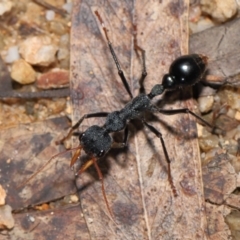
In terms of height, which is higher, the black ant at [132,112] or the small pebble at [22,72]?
the small pebble at [22,72]

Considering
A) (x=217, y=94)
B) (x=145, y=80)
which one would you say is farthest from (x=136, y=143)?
(x=217, y=94)

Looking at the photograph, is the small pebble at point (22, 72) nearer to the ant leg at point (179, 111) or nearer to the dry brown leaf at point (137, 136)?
the dry brown leaf at point (137, 136)

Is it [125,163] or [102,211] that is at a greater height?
[125,163]

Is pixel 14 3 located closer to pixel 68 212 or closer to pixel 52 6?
pixel 52 6

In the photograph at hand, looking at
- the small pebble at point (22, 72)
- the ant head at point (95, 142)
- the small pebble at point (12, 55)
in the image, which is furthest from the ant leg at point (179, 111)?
the small pebble at point (12, 55)

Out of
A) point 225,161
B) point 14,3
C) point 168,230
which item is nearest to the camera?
point 168,230

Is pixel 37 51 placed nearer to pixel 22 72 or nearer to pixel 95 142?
pixel 22 72

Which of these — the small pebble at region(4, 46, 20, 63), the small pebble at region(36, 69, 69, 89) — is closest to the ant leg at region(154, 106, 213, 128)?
the small pebble at region(36, 69, 69, 89)

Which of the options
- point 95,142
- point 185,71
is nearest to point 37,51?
point 95,142
